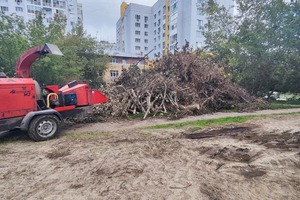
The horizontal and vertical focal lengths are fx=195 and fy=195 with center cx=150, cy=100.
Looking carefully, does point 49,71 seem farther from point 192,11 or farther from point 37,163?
point 192,11

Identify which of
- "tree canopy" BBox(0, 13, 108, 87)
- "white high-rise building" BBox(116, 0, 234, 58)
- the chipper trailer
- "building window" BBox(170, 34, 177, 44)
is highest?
"white high-rise building" BBox(116, 0, 234, 58)

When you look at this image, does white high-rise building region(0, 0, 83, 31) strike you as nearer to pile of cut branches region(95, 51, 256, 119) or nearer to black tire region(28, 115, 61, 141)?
pile of cut branches region(95, 51, 256, 119)

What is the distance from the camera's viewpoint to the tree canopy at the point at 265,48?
13.9 metres

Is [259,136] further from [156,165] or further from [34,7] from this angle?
[34,7]

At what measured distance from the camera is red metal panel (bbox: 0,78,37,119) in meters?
5.72

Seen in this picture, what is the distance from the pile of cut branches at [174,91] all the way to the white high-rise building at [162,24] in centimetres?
2783

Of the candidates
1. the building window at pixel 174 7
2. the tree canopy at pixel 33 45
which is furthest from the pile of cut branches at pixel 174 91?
the building window at pixel 174 7

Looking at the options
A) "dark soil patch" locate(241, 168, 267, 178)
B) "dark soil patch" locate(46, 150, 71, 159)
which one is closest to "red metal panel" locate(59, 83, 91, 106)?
"dark soil patch" locate(46, 150, 71, 159)

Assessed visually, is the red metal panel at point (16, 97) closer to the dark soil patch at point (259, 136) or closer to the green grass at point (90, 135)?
the green grass at point (90, 135)

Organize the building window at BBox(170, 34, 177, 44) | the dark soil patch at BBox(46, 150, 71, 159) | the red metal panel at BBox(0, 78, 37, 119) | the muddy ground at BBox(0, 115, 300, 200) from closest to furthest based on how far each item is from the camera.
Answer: the muddy ground at BBox(0, 115, 300, 200), the dark soil patch at BBox(46, 150, 71, 159), the red metal panel at BBox(0, 78, 37, 119), the building window at BBox(170, 34, 177, 44)

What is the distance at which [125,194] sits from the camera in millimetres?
3182

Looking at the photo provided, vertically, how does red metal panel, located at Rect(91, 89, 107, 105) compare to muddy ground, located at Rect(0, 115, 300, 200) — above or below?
above

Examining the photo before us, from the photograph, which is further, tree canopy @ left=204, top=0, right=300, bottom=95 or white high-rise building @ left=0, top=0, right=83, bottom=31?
white high-rise building @ left=0, top=0, right=83, bottom=31

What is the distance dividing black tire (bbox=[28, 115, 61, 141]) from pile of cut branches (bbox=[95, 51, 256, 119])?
328 cm
